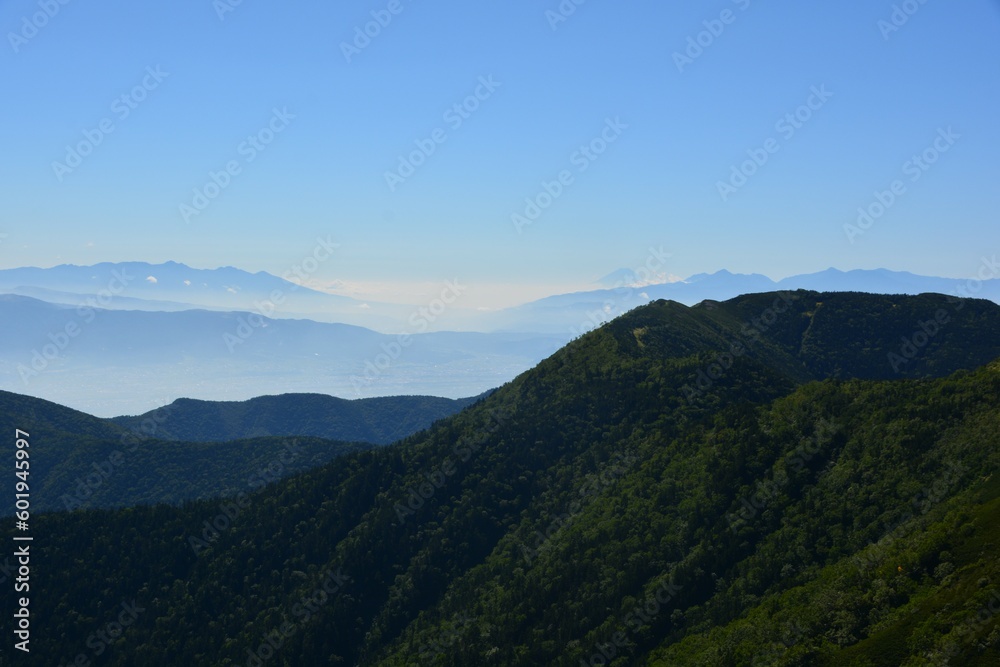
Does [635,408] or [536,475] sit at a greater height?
[635,408]

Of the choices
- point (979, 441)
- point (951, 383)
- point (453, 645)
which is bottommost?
point (453, 645)

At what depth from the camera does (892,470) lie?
352 ft

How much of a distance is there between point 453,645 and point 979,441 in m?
81.9

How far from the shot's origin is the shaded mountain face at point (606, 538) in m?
88.9

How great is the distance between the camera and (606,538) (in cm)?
12575

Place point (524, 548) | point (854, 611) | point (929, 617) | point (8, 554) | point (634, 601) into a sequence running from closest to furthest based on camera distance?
1. point (929, 617)
2. point (854, 611)
3. point (634, 601)
4. point (524, 548)
5. point (8, 554)

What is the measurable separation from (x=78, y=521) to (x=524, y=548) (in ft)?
324

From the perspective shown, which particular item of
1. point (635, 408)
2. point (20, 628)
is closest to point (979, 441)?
point (635, 408)

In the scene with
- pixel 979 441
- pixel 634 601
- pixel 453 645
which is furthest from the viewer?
pixel 453 645

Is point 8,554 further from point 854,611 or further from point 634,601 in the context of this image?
point 854,611

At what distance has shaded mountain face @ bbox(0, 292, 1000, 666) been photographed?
88.9 meters

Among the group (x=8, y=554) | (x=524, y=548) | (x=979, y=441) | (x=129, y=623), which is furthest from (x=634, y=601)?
(x=8, y=554)

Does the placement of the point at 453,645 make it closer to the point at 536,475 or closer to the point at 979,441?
the point at 536,475

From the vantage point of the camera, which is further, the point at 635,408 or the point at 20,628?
the point at 635,408
